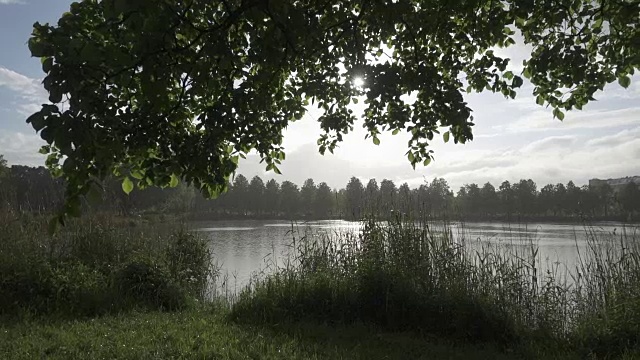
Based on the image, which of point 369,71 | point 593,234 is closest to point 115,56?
point 369,71

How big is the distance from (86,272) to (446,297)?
5298 mm

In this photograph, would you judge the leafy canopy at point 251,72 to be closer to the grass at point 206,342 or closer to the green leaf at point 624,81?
the green leaf at point 624,81

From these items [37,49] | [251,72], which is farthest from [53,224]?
[251,72]

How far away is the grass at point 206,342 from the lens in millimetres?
4402

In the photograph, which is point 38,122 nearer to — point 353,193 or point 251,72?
point 251,72

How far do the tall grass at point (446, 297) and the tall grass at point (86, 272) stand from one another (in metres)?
1.57

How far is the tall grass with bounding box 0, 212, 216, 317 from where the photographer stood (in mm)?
6273

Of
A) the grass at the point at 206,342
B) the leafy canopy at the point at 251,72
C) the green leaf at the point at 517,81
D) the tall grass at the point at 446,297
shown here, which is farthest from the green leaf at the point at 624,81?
the grass at the point at 206,342

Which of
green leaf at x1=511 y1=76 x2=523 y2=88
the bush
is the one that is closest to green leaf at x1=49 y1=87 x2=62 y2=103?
green leaf at x1=511 y1=76 x2=523 y2=88

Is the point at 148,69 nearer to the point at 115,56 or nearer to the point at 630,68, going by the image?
the point at 115,56

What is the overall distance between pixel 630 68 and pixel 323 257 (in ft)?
16.0

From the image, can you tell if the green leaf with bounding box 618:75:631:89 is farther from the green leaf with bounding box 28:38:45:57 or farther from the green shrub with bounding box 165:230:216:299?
the green shrub with bounding box 165:230:216:299

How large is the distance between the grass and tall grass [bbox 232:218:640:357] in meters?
0.43

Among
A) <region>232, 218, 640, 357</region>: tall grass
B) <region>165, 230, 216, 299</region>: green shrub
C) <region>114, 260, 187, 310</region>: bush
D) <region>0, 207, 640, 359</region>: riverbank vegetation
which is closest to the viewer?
<region>0, 207, 640, 359</region>: riverbank vegetation
